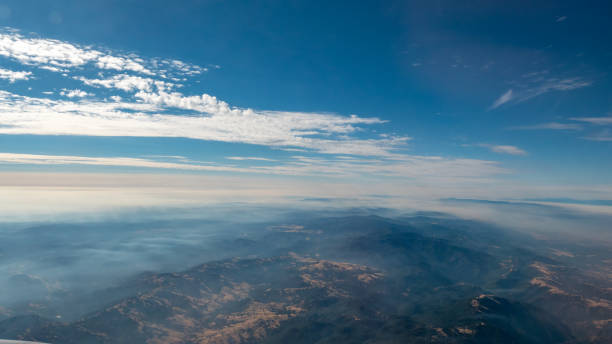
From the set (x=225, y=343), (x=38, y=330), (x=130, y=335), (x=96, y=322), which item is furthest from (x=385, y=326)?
(x=38, y=330)

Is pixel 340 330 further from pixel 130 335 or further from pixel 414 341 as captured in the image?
pixel 130 335

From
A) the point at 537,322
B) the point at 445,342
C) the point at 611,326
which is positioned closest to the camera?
the point at 445,342

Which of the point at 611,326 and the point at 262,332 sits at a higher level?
the point at 611,326

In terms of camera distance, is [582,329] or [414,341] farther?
[582,329]

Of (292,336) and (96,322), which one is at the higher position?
(292,336)

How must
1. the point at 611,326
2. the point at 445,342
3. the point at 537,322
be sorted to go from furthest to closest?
the point at 537,322
the point at 611,326
the point at 445,342

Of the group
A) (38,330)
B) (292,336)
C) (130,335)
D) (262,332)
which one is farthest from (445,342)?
(38,330)

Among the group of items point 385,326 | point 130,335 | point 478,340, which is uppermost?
point 478,340

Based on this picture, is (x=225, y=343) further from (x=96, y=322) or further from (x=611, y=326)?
(x=611, y=326)

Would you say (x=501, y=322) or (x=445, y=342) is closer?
(x=445, y=342)
